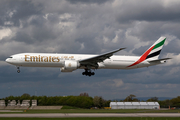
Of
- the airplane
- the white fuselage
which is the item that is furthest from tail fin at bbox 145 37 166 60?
the white fuselage

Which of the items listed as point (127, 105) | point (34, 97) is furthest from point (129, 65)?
point (34, 97)

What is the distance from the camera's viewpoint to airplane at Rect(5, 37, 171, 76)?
1832 inches

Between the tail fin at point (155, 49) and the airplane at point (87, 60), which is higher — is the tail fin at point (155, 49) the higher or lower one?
the higher one

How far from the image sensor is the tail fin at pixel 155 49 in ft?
183

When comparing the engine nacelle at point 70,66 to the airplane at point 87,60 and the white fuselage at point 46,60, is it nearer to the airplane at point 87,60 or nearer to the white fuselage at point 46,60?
the airplane at point 87,60

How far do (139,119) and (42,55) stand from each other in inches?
914

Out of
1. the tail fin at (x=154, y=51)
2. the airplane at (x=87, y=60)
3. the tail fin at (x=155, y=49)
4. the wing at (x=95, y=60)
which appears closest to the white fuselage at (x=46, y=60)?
the airplane at (x=87, y=60)

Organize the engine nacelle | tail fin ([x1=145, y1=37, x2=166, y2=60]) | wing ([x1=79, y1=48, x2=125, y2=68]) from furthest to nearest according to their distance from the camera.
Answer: tail fin ([x1=145, y1=37, x2=166, y2=60]) < the engine nacelle < wing ([x1=79, y1=48, x2=125, y2=68])

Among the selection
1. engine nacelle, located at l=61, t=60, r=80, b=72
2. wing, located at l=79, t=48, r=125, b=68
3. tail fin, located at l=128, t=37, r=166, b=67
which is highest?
tail fin, located at l=128, t=37, r=166, b=67

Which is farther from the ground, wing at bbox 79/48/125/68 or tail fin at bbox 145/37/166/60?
tail fin at bbox 145/37/166/60

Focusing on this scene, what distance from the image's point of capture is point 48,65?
Answer: 1858 inches

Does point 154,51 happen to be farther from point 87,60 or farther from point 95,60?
point 87,60

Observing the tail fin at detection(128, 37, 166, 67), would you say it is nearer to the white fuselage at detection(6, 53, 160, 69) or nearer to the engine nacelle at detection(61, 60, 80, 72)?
the white fuselage at detection(6, 53, 160, 69)

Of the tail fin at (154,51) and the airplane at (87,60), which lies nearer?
the airplane at (87,60)
